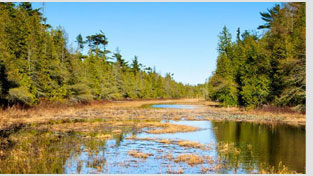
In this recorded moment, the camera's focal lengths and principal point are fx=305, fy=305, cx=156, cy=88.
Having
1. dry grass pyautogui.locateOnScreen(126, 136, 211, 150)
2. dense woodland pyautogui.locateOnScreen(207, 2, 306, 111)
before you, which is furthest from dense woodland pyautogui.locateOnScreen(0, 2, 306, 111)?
dry grass pyautogui.locateOnScreen(126, 136, 211, 150)

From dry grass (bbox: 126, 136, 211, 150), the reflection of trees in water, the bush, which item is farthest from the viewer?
the bush

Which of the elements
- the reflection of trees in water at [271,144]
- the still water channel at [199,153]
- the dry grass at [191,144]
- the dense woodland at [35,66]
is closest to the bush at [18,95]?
the dense woodland at [35,66]

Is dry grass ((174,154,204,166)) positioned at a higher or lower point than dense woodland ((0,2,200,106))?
lower

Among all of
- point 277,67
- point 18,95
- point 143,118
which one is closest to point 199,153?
point 143,118

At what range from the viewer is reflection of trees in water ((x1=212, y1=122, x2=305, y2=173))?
17.2 meters

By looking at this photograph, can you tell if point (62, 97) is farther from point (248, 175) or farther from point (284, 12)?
point (248, 175)

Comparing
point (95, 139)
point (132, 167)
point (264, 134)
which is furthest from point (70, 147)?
point (264, 134)

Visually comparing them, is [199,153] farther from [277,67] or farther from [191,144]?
[277,67]

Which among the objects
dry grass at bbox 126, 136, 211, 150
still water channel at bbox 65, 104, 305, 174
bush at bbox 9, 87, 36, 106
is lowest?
still water channel at bbox 65, 104, 305, 174

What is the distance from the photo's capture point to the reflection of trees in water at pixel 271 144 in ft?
56.5

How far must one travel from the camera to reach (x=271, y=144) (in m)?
22.5

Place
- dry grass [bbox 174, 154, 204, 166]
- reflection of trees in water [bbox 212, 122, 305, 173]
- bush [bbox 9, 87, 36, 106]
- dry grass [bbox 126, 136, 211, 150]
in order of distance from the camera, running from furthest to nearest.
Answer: bush [bbox 9, 87, 36, 106], dry grass [bbox 126, 136, 211, 150], reflection of trees in water [bbox 212, 122, 305, 173], dry grass [bbox 174, 154, 204, 166]

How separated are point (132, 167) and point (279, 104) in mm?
37032

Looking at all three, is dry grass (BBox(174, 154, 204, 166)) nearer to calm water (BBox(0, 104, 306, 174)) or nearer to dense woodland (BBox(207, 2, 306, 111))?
calm water (BBox(0, 104, 306, 174))
